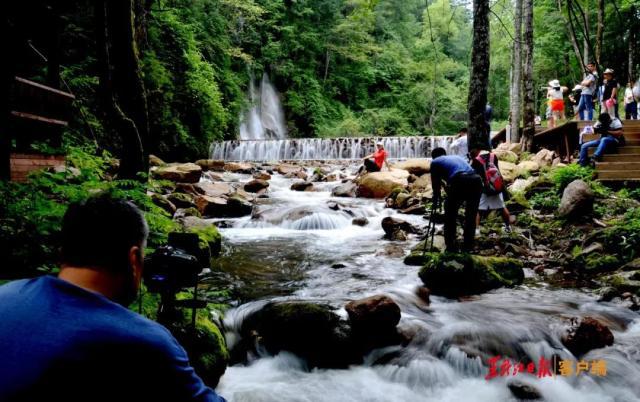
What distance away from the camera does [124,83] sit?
545cm

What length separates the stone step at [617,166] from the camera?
1070 centimetres

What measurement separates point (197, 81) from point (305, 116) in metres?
17.0

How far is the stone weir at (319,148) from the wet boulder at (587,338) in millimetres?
22099

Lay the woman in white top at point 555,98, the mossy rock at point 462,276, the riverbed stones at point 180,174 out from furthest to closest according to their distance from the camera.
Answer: the woman in white top at point 555,98, the riverbed stones at point 180,174, the mossy rock at point 462,276

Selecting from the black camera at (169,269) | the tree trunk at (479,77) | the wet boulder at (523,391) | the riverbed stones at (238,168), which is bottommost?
Result: the wet boulder at (523,391)

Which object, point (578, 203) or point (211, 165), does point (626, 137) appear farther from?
point (211, 165)

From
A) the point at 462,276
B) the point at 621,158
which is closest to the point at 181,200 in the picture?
the point at 462,276

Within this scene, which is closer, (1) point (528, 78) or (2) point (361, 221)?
(2) point (361, 221)

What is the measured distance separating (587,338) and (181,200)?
10.1m

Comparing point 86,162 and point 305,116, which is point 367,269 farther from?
point 305,116

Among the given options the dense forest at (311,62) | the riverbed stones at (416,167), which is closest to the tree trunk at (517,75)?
the dense forest at (311,62)

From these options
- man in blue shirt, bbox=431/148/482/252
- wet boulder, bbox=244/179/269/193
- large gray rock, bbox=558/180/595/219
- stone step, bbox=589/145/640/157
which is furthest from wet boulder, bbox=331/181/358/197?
man in blue shirt, bbox=431/148/482/252

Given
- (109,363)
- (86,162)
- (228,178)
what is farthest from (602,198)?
(228,178)

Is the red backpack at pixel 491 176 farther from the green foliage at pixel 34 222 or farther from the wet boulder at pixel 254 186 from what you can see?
the wet boulder at pixel 254 186
